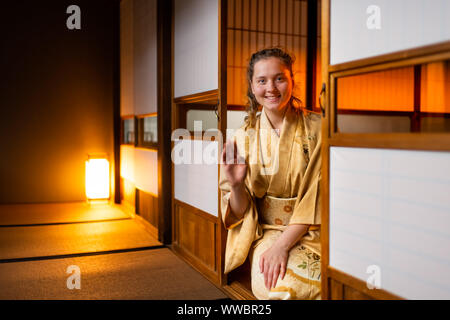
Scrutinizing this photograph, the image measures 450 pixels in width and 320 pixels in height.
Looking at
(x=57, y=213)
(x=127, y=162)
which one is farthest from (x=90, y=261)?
(x=127, y=162)

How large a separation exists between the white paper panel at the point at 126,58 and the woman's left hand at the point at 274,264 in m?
3.66

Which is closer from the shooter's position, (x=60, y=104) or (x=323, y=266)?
(x=323, y=266)

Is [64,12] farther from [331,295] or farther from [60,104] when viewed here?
[331,295]

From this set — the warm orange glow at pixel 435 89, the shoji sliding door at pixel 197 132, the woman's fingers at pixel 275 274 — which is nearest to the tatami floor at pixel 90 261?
the shoji sliding door at pixel 197 132

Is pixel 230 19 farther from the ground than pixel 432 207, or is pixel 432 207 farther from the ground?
pixel 230 19

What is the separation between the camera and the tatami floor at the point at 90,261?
2.65 meters

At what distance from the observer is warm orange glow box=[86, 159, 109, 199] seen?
5.88m

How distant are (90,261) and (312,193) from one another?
197cm

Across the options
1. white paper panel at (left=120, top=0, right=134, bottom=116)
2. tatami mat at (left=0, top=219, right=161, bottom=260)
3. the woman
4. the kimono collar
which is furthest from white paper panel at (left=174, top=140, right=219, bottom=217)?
white paper panel at (left=120, top=0, right=134, bottom=116)

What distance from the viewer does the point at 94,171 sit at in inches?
232

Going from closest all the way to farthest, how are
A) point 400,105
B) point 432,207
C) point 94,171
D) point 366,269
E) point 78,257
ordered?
point 432,207
point 366,269
point 400,105
point 78,257
point 94,171

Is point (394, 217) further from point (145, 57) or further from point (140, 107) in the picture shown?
point (140, 107)
